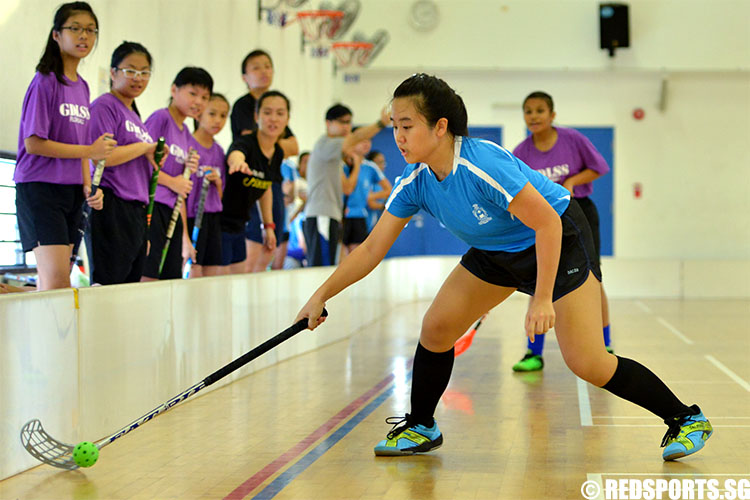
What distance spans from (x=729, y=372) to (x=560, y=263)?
2.72 m

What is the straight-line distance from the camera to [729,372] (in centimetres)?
530

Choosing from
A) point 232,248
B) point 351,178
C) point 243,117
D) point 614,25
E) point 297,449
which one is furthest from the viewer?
point 614,25

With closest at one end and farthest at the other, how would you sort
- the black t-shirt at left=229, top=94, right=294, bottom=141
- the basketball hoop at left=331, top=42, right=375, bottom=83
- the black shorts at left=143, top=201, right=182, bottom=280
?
the black shorts at left=143, top=201, right=182, bottom=280, the black t-shirt at left=229, top=94, right=294, bottom=141, the basketball hoop at left=331, top=42, right=375, bottom=83

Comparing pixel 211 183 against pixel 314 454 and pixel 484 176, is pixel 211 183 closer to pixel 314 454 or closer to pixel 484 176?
pixel 314 454

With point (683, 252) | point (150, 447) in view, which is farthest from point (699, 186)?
point (150, 447)

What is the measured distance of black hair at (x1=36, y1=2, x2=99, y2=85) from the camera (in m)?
3.97

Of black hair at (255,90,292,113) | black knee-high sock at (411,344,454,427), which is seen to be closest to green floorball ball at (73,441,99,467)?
black knee-high sock at (411,344,454,427)

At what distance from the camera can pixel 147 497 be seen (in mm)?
2721

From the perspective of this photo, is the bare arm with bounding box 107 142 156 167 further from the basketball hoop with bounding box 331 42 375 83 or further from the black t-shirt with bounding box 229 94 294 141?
the basketball hoop with bounding box 331 42 375 83

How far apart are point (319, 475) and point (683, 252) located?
12.4 metres

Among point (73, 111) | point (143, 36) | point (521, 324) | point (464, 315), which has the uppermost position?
point (143, 36)

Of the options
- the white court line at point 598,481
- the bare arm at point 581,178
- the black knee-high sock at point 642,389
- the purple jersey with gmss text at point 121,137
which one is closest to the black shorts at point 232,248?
the purple jersey with gmss text at point 121,137

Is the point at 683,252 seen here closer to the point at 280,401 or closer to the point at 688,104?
the point at 688,104

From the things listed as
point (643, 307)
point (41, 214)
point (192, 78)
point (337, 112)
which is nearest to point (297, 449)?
point (41, 214)
